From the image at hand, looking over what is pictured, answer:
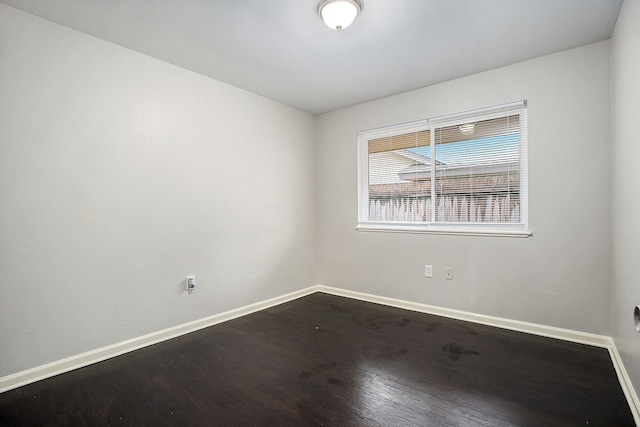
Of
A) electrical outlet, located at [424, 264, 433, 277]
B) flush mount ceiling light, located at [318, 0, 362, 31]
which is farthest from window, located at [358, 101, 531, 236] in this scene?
flush mount ceiling light, located at [318, 0, 362, 31]

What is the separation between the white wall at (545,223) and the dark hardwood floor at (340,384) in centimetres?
34

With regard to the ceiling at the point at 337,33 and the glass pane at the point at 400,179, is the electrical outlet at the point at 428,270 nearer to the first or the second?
the glass pane at the point at 400,179

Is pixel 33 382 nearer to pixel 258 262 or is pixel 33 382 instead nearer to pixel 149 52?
pixel 258 262

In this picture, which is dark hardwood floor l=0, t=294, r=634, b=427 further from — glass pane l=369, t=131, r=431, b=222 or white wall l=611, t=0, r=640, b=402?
glass pane l=369, t=131, r=431, b=222

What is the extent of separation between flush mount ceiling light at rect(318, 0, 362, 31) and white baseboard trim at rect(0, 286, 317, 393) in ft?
8.95

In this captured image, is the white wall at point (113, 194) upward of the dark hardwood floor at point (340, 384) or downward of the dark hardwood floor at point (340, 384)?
upward

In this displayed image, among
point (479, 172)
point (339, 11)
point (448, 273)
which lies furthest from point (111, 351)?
point (479, 172)

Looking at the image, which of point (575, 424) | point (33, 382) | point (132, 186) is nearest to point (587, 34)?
point (575, 424)

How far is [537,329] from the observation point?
2.68 m

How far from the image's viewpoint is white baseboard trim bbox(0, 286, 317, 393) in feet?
6.45

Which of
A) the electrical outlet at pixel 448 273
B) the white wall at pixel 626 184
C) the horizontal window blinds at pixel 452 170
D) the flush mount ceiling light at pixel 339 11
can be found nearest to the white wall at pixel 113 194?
the horizontal window blinds at pixel 452 170

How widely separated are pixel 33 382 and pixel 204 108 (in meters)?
2.44

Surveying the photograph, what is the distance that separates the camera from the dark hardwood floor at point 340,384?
1.63 meters

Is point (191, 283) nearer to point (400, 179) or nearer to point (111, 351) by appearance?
point (111, 351)
